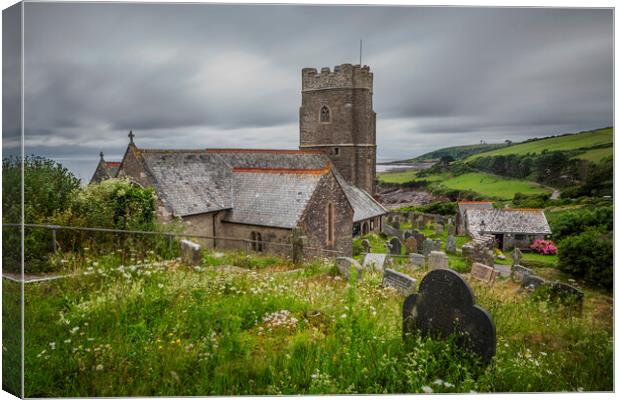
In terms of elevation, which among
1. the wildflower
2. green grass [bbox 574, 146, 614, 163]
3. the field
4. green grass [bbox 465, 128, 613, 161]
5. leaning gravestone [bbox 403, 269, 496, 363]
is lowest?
the wildflower

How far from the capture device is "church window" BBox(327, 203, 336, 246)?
17.6 m

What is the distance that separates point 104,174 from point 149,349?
15.5 metres

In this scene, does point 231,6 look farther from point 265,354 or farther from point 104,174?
point 104,174

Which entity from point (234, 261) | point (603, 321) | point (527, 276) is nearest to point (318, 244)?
point (234, 261)

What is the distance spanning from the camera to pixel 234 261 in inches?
411

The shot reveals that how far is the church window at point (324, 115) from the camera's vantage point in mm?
28656

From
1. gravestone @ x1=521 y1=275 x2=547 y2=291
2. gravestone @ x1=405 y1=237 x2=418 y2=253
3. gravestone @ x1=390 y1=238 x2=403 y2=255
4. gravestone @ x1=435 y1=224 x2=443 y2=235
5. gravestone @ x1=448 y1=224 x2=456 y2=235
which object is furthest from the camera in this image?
gravestone @ x1=435 y1=224 x2=443 y2=235

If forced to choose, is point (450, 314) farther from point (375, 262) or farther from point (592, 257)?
point (375, 262)

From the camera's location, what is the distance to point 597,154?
5.87 metres

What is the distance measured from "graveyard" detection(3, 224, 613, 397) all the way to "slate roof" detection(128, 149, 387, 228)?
10483 mm

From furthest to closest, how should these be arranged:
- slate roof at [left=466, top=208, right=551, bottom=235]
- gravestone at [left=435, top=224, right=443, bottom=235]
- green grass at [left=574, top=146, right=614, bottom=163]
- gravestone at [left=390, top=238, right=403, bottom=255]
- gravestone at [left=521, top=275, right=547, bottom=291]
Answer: gravestone at [left=435, top=224, right=443, bottom=235]
gravestone at [left=390, top=238, right=403, bottom=255]
gravestone at [left=521, top=275, right=547, bottom=291]
slate roof at [left=466, top=208, right=551, bottom=235]
green grass at [left=574, top=146, right=614, bottom=163]

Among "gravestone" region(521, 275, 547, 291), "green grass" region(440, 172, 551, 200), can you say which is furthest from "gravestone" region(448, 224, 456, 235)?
"gravestone" region(521, 275, 547, 291)

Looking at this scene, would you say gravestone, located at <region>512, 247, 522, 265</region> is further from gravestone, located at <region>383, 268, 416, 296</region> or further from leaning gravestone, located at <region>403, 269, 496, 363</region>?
leaning gravestone, located at <region>403, 269, 496, 363</region>

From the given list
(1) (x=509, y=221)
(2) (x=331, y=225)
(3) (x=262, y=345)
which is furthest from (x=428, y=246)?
(3) (x=262, y=345)
